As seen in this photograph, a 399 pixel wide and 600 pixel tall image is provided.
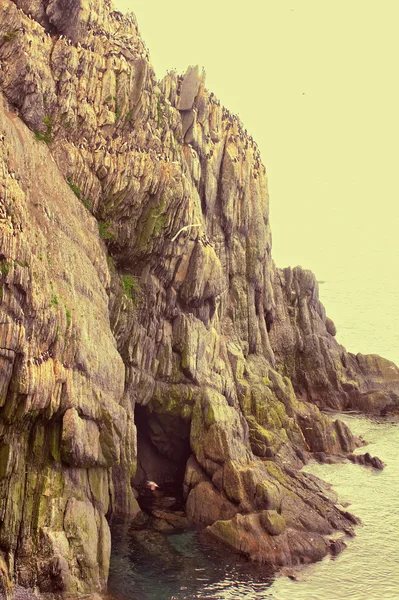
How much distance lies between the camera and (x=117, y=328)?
181 feet

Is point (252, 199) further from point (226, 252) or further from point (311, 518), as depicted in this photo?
point (311, 518)

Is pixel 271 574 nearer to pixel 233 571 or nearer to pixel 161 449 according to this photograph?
pixel 233 571

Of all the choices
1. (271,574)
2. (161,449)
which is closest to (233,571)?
(271,574)

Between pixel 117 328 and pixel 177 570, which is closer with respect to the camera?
pixel 177 570

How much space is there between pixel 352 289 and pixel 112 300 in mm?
143491

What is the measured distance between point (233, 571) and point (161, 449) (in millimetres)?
18679

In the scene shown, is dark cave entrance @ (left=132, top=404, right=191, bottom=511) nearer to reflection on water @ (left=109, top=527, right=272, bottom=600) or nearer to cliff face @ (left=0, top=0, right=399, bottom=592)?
cliff face @ (left=0, top=0, right=399, bottom=592)

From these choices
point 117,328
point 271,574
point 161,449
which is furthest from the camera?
point 161,449

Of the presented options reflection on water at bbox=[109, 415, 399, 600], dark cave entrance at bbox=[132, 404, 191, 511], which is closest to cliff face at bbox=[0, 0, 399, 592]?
dark cave entrance at bbox=[132, 404, 191, 511]

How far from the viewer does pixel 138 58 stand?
61.4 m

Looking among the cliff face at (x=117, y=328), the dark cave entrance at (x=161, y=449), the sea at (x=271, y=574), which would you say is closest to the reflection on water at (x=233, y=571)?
the sea at (x=271, y=574)

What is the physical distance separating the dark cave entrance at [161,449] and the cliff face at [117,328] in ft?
0.47

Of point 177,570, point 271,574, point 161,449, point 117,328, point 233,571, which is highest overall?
point 117,328

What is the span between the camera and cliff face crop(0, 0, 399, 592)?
3931cm
